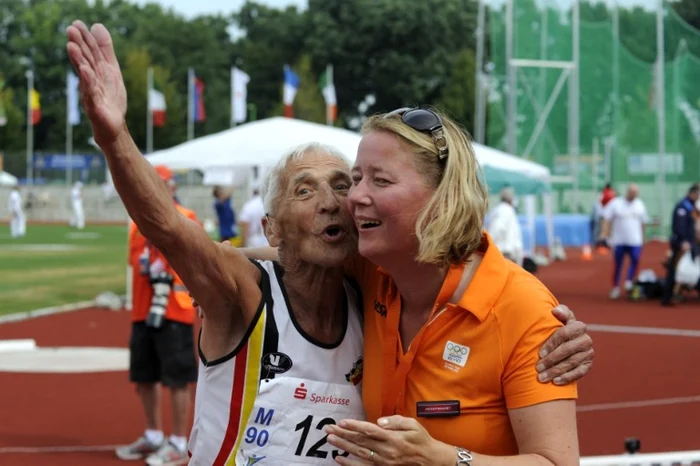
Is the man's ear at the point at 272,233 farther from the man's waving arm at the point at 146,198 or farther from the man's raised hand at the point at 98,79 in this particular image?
the man's raised hand at the point at 98,79

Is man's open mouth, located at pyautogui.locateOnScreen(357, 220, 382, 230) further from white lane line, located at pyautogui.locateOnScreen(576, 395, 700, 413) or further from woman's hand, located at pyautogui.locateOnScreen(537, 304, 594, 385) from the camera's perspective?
white lane line, located at pyautogui.locateOnScreen(576, 395, 700, 413)

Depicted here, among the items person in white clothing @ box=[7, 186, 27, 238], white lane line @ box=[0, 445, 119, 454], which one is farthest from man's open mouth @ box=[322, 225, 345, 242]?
person in white clothing @ box=[7, 186, 27, 238]

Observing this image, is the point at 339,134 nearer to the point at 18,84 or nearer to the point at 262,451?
the point at 262,451

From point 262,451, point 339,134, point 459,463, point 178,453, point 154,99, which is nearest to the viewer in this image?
point 459,463

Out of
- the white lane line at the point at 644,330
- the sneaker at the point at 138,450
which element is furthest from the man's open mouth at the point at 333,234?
the white lane line at the point at 644,330

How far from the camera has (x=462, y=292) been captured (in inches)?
108

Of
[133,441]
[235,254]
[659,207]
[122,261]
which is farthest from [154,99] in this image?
[235,254]

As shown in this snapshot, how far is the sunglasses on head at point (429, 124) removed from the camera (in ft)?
8.89

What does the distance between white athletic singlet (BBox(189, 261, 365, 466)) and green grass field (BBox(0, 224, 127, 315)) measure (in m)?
15.9

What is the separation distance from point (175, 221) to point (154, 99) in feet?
140

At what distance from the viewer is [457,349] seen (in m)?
2.69

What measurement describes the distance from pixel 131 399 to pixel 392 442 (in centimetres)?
874

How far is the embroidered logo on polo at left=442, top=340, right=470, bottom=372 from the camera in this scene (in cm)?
267

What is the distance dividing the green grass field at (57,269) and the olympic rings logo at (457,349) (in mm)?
16305
